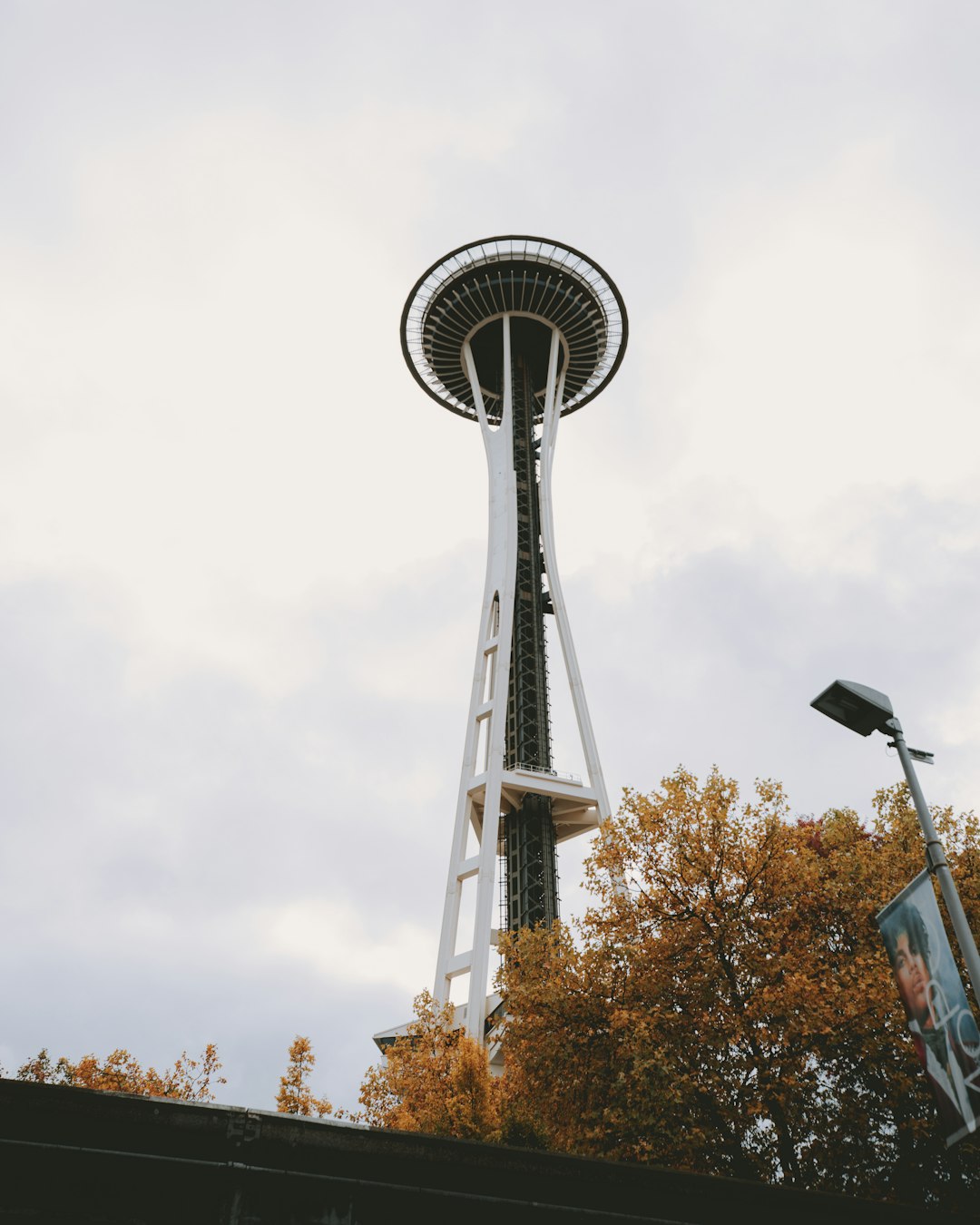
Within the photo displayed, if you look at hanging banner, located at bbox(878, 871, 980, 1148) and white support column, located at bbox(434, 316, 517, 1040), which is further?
white support column, located at bbox(434, 316, 517, 1040)

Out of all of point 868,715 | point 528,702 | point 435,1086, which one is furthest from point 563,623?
point 868,715

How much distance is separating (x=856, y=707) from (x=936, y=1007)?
132 inches

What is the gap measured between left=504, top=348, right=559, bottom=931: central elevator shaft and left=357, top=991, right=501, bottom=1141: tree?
13778 millimetres

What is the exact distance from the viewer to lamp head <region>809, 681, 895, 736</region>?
38.1ft

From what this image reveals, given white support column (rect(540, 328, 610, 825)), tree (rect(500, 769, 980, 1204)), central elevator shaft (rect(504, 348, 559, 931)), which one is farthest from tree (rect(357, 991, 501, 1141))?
white support column (rect(540, 328, 610, 825))

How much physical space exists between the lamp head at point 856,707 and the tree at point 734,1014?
662 centimetres

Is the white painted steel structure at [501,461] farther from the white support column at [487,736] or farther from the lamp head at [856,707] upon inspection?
the lamp head at [856,707]

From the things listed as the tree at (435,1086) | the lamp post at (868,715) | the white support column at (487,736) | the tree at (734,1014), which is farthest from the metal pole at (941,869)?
the white support column at (487,736)

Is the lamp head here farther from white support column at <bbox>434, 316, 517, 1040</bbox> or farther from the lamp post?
white support column at <bbox>434, 316, 517, 1040</bbox>

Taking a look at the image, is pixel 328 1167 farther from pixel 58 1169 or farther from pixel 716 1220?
pixel 716 1220

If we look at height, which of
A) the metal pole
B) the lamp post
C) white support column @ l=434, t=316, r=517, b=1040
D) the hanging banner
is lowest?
the hanging banner

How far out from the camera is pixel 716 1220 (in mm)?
11742

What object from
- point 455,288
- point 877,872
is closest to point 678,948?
point 877,872

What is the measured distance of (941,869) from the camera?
35.2 feet
